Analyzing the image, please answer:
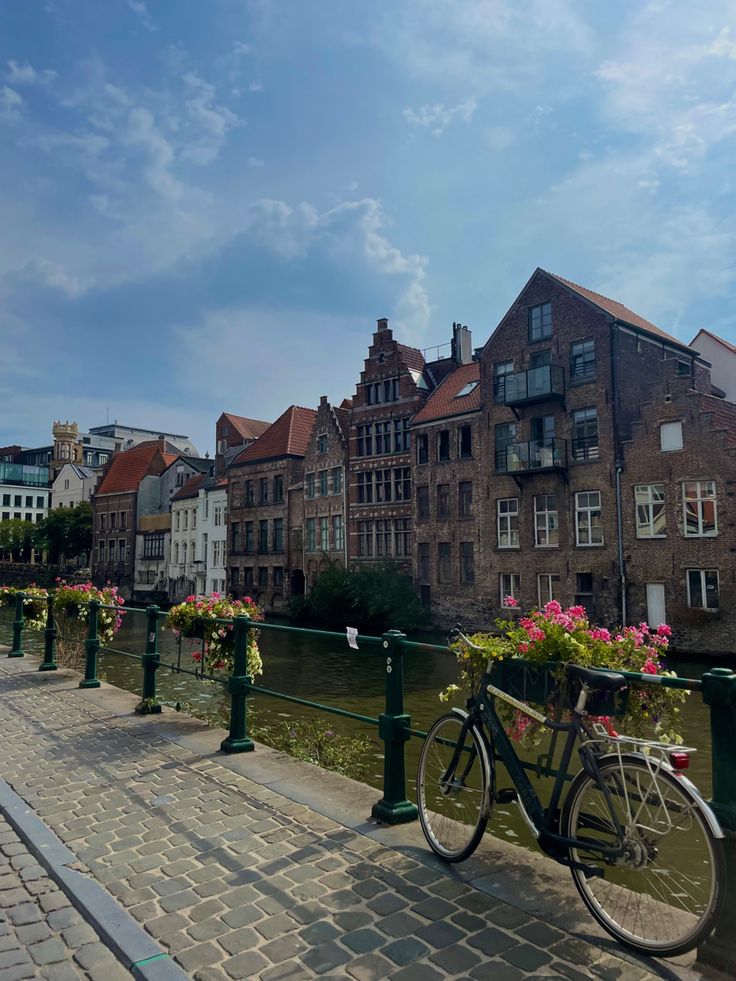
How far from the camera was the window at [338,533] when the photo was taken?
4126cm

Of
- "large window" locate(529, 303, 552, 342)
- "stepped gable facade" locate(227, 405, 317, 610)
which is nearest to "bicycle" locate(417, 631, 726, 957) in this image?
"large window" locate(529, 303, 552, 342)

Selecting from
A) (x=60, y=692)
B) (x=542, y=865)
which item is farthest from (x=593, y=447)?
(x=542, y=865)

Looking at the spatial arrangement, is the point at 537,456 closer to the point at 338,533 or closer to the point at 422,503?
the point at 422,503

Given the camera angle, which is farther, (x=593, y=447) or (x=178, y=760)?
(x=593, y=447)

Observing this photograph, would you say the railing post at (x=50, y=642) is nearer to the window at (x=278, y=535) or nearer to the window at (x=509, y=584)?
the window at (x=509, y=584)

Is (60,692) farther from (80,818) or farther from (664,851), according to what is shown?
(664,851)

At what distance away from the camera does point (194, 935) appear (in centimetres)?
344

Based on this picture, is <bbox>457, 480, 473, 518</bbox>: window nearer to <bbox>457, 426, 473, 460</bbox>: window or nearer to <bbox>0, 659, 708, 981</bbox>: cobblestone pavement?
<bbox>457, 426, 473, 460</bbox>: window

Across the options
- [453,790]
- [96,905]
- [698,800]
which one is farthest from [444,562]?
[698,800]

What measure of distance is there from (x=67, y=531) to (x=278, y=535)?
33.6 meters

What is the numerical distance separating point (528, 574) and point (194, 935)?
28.2 metres

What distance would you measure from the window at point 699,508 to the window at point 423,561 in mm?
13730

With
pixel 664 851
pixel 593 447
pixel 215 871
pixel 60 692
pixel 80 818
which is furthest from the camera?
pixel 593 447

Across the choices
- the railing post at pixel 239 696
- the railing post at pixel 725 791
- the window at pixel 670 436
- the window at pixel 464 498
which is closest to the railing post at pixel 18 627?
the railing post at pixel 239 696
